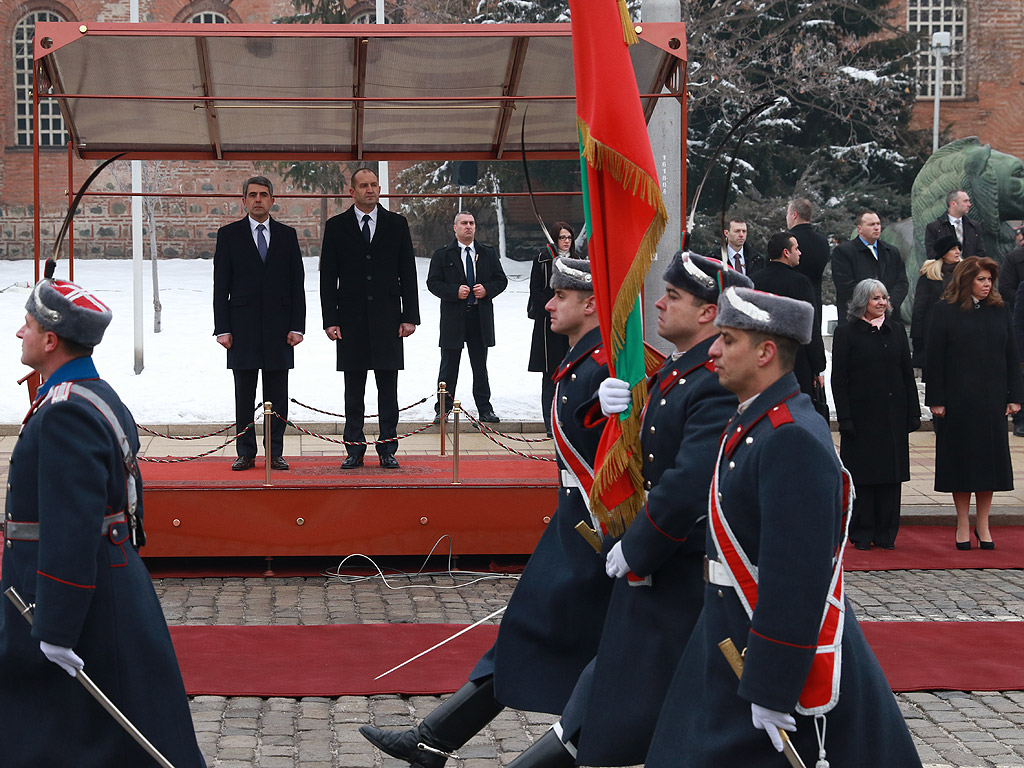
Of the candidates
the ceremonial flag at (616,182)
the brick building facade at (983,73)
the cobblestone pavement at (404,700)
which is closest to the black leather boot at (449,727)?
the cobblestone pavement at (404,700)

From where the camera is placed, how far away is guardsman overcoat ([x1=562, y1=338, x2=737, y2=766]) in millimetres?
4016

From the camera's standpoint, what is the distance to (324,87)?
29.1 feet

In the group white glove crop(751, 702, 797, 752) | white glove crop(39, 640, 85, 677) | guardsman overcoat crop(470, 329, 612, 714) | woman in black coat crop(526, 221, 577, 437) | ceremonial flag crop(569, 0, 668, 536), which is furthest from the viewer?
woman in black coat crop(526, 221, 577, 437)

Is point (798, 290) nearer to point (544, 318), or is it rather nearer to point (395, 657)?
point (544, 318)

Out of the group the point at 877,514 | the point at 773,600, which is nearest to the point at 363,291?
the point at 877,514

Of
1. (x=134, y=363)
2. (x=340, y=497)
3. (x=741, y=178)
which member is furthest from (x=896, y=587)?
(x=741, y=178)

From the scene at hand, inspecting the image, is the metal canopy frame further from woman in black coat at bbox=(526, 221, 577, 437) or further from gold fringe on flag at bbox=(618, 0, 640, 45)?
gold fringe on flag at bbox=(618, 0, 640, 45)

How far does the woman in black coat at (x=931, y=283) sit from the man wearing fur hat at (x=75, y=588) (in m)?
9.13

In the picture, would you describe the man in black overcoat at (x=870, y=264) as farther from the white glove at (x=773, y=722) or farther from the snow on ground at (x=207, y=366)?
the white glove at (x=773, y=722)

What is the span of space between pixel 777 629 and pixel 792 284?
7002mm

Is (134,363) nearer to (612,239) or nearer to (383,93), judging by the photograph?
(383,93)

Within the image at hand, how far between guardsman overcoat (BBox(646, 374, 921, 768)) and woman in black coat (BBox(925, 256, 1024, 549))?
588cm

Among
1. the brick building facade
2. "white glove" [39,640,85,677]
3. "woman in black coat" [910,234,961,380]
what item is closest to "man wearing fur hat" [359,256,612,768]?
"white glove" [39,640,85,677]

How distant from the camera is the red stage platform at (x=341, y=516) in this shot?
8.14 m
